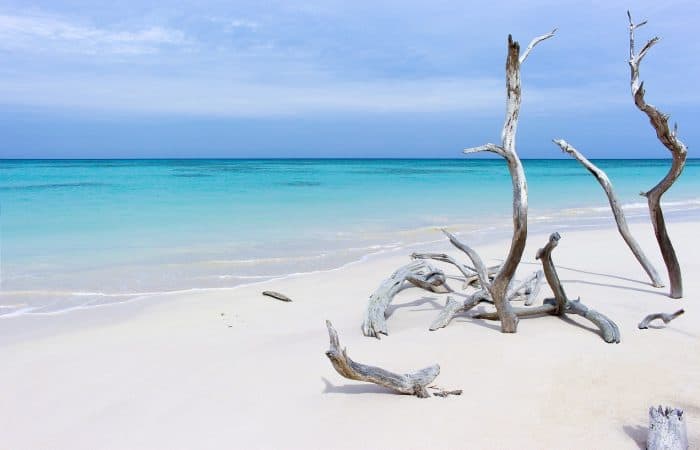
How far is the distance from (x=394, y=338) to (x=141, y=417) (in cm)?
209

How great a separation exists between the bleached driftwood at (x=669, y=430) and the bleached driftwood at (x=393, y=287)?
2.34 meters

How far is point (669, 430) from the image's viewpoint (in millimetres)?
2787

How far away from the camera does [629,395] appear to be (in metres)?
3.56

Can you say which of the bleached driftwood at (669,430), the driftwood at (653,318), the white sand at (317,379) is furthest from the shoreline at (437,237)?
the bleached driftwood at (669,430)

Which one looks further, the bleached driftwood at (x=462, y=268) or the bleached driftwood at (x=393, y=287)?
the bleached driftwood at (x=462, y=268)

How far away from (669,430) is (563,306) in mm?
2319

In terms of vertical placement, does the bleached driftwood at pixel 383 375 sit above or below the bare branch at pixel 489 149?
below

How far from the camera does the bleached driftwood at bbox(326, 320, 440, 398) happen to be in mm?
3266

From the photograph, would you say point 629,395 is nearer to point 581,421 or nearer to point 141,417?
point 581,421

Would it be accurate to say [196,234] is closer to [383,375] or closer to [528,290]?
[528,290]

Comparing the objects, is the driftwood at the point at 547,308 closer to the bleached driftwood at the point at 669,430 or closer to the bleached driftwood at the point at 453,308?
the bleached driftwood at the point at 453,308

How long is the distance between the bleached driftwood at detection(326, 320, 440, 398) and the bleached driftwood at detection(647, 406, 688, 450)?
1244 mm

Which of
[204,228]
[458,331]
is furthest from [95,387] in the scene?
[204,228]

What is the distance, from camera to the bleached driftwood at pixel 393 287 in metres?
4.90
